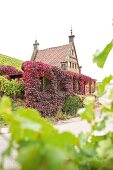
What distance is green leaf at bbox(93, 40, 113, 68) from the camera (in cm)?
85

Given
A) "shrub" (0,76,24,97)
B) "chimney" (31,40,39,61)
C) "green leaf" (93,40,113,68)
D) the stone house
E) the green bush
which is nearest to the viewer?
"green leaf" (93,40,113,68)

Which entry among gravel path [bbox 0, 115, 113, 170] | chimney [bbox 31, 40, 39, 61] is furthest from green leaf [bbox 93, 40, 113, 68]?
chimney [bbox 31, 40, 39, 61]

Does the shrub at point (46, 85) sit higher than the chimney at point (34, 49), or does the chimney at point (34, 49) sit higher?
the chimney at point (34, 49)

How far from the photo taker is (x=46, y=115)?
69.9 ft

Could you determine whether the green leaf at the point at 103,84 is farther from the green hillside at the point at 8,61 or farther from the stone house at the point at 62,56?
the stone house at the point at 62,56

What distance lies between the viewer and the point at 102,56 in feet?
2.83

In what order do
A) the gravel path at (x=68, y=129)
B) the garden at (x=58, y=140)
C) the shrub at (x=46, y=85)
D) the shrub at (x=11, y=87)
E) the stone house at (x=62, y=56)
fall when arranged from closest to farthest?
the garden at (x=58, y=140), the gravel path at (x=68, y=129), the shrub at (x=46, y=85), the shrub at (x=11, y=87), the stone house at (x=62, y=56)

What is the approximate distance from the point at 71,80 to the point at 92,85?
7.75 meters

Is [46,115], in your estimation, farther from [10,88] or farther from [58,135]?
[58,135]

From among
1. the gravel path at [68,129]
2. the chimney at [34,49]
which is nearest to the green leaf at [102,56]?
the gravel path at [68,129]

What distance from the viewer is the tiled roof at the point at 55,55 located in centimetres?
3928

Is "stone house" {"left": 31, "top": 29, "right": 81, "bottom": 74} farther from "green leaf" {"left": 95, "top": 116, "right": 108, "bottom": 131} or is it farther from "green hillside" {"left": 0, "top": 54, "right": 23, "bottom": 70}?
"green leaf" {"left": 95, "top": 116, "right": 108, "bottom": 131}

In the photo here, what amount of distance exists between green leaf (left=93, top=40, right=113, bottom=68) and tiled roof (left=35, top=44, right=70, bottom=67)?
125 ft

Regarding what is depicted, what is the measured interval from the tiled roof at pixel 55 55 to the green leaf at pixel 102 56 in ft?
125
